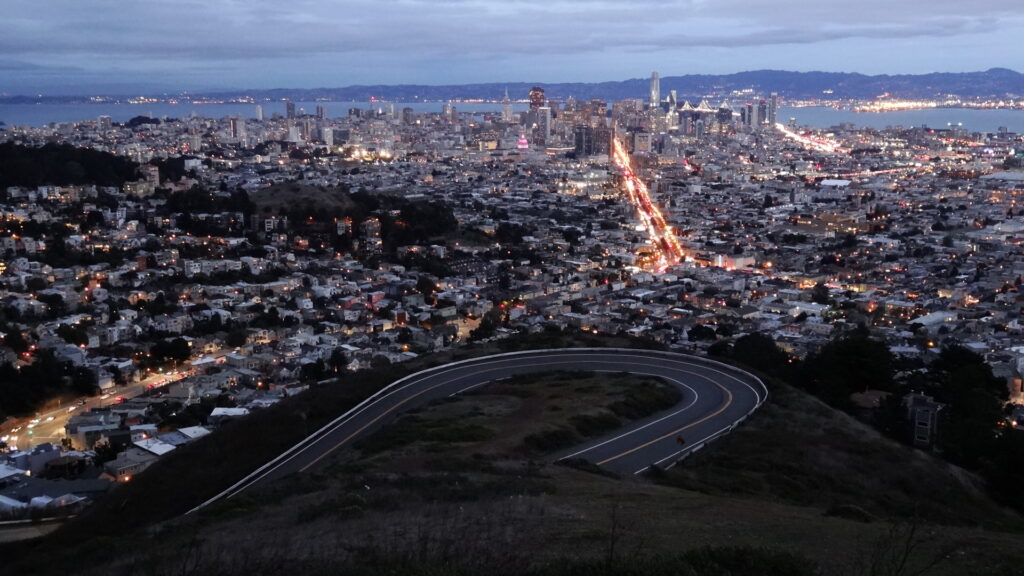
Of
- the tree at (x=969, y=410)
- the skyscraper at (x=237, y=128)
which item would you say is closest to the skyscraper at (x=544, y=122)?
the skyscraper at (x=237, y=128)

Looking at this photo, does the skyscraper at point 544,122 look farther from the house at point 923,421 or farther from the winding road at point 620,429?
the house at point 923,421

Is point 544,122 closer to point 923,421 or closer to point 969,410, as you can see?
→ point 923,421

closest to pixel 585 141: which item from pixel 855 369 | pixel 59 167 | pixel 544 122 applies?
pixel 544 122

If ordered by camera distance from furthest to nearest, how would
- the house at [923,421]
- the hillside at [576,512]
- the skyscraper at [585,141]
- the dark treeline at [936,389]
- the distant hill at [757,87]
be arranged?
the distant hill at [757,87] → the skyscraper at [585,141] → the house at [923,421] → the dark treeline at [936,389] → the hillside at [576,512]

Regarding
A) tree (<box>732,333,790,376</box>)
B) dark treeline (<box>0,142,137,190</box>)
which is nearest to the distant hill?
dark treeline (<box>0,142,137,190</box>)

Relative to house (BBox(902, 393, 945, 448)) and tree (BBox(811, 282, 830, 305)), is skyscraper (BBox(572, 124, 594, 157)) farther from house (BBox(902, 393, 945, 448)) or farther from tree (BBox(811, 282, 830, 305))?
house (BBox(902, 393, 945, 448))
